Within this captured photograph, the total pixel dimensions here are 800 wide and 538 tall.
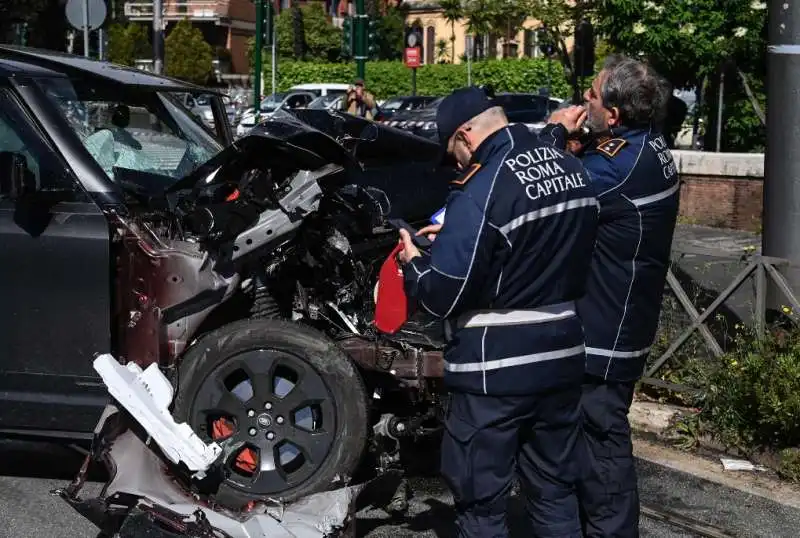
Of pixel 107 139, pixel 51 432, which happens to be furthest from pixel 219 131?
pixel 51 432

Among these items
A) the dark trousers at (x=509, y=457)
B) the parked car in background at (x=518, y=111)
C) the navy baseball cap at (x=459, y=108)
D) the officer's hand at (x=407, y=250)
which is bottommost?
the dark trousers at (x=509, y=457)

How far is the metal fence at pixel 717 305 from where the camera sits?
630cm

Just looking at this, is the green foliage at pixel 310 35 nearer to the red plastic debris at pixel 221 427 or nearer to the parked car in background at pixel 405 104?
the parked car in background at pixel 405 104

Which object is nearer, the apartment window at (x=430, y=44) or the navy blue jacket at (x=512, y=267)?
the navy blue jacket at (x=512, y=267)

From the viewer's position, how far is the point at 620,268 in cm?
433

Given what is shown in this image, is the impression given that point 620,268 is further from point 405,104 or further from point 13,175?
point 405,104

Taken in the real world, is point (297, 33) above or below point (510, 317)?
above

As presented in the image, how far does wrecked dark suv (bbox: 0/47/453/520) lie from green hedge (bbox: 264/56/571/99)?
132 ft

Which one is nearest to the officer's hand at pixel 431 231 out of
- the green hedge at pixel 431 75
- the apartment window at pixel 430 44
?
the green hedge at pixel 431 75

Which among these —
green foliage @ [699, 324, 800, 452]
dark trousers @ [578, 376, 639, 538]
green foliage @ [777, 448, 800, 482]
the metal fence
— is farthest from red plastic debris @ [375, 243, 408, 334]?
the metal fence

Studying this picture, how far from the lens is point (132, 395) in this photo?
4.66 metres

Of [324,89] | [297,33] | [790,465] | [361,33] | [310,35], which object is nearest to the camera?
[790,465]

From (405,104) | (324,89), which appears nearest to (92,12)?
(405,104)

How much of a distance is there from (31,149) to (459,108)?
7.42 ft
